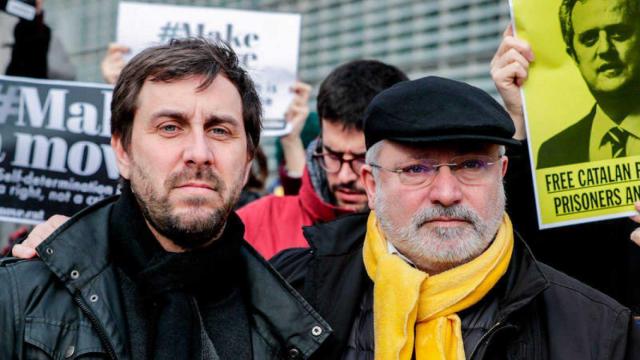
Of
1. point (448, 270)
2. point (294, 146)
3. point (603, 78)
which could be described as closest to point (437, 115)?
point (448, 270)

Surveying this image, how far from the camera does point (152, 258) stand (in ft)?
8.41

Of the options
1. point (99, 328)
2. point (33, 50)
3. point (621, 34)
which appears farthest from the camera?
point (33, 50)

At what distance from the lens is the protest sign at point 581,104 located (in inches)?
116

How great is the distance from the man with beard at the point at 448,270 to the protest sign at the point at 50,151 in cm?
128

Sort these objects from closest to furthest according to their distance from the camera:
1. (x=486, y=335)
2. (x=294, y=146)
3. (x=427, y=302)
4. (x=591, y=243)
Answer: (x=486, y=335) → (x=427, y=302) → (x=591, y=243) → (x=294, y=146)

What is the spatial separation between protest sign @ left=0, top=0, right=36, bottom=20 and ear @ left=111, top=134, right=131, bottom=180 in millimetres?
1556

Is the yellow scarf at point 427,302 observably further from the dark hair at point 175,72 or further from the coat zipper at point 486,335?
the dark hair at point 175,72

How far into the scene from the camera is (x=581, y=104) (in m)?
3.00

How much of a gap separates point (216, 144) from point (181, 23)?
88.6 inches

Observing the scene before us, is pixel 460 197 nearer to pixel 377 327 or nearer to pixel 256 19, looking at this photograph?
pixel 377 327

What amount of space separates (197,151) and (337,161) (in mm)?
1272

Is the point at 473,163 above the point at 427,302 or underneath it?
above

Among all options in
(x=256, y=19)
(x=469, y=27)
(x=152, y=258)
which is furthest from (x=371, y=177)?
(x=469, y=27)

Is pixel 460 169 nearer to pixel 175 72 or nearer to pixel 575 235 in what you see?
pixel 575 235
